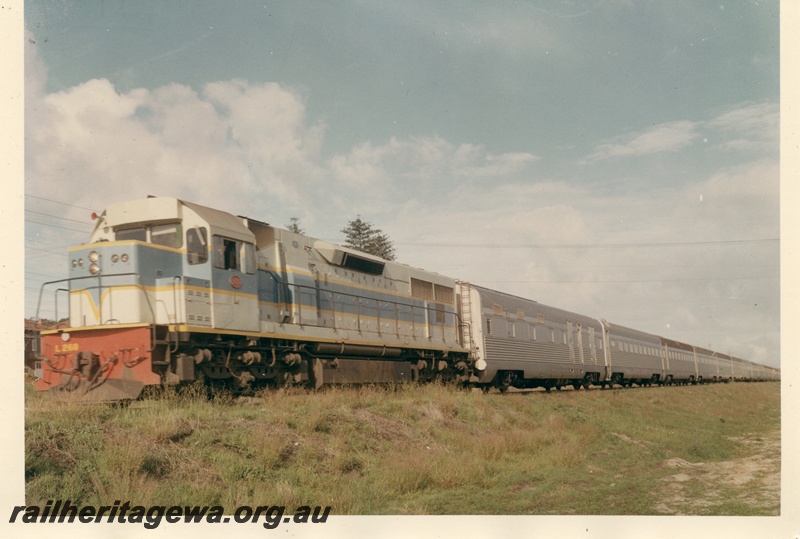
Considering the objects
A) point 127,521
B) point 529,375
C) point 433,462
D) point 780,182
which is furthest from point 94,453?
point 529,375

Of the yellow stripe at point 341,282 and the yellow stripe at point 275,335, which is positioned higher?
the yellow stripe at point 341,282

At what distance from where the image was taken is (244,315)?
12.0 meters

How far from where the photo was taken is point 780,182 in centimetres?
710

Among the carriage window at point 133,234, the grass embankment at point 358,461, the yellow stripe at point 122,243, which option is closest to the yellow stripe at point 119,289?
the yellow stripe at point 122,243

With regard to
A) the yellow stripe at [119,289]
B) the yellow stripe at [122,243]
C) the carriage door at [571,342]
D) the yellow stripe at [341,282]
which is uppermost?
the yellow stripe at [122,243]

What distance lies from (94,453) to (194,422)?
1526 millimetres

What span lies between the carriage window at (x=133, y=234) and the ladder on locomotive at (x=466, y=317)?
440 inches

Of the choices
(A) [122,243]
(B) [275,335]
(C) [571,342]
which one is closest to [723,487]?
(B) [275,335]

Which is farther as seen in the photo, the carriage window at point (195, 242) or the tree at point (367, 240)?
the tree at point (367, 240)

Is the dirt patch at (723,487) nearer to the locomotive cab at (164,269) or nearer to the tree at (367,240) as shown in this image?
the locomotive cab at (164,269)

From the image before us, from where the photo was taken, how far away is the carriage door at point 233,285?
11.4 m

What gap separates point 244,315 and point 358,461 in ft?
13.1

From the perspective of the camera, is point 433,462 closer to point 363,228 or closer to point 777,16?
point 777,16
